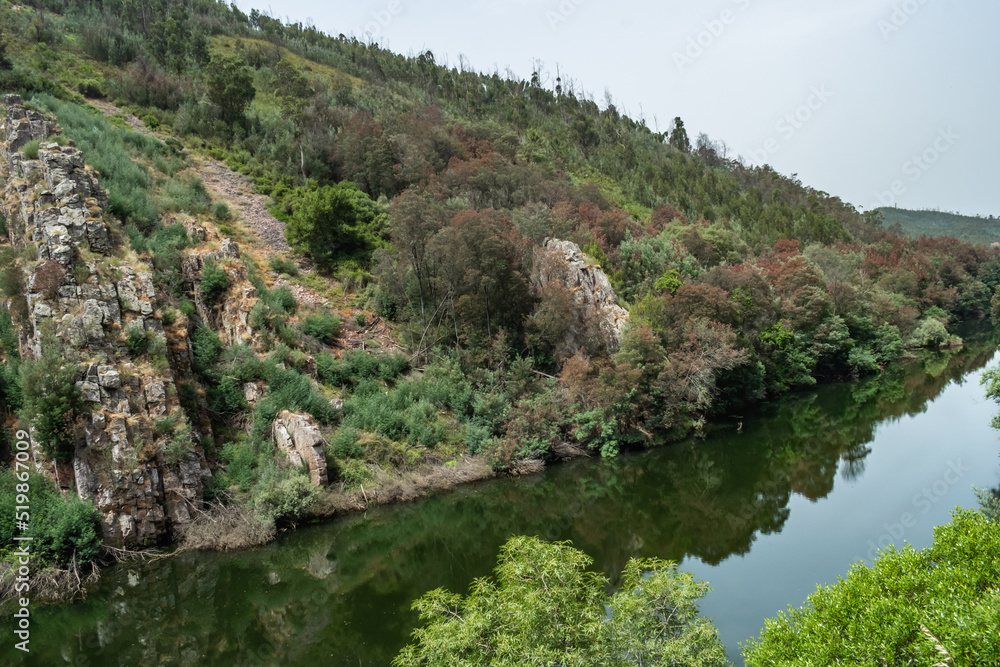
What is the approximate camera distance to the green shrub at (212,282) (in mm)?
22234

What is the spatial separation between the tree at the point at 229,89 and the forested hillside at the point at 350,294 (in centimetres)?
15

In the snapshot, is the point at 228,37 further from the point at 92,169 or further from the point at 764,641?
the point at 764,641

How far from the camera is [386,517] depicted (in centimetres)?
1769

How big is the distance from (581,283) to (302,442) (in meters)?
16.1

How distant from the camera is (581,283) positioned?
28.0 metres

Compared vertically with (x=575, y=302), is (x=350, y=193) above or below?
above

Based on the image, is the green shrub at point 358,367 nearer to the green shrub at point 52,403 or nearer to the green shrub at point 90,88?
the green shrub at point 52,403

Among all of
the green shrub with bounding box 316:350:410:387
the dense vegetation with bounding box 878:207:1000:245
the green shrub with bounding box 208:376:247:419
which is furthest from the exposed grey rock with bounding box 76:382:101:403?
the dense vegetation with bounding box 878:207:1000:245

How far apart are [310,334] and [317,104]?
26271 mm

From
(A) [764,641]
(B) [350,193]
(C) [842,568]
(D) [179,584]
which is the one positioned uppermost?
(B) [350,193]

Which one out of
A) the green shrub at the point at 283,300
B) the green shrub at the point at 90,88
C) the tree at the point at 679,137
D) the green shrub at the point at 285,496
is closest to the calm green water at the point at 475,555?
the green shrub at the point at 285,496

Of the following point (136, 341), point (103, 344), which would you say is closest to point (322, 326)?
point (136, 341)

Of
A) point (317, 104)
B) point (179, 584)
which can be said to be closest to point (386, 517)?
point (179, 584)

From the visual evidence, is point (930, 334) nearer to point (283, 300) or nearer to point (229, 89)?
point (283, 300)
